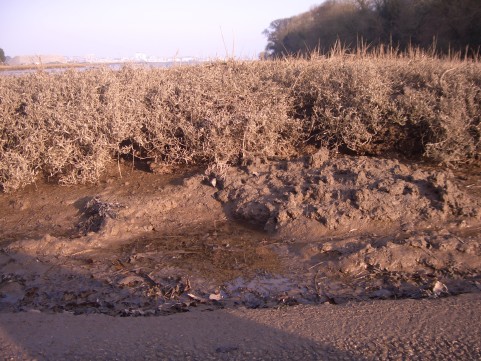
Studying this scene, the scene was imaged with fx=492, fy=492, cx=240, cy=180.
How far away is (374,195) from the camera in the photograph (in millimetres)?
5949

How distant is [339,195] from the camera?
6.05m

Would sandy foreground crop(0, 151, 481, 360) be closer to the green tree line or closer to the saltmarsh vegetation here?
the saltmarsh vegetation

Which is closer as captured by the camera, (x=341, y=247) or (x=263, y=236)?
(x=341, y=247)

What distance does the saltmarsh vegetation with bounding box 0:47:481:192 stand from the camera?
7086 millimetres

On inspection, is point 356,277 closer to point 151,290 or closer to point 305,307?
point 305,307

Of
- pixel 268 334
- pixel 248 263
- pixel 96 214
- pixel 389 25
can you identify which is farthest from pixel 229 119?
pixel 389 25

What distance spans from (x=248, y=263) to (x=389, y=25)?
23261 millimetres

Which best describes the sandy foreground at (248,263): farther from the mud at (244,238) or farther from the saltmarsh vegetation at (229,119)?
the saltmarsh vegetation at (229,119)

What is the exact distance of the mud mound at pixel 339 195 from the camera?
572 cm

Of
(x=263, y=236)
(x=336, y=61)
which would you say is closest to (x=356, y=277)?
(x=263, y=236)

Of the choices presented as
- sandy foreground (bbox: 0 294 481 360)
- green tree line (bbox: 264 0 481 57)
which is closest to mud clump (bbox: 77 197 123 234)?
sandy foreground (bbox: 0 294 481 360)

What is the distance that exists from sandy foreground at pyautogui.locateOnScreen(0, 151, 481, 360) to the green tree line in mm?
9019

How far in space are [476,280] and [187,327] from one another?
2.72m

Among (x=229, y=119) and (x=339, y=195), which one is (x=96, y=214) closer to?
(x=229, y=119)
